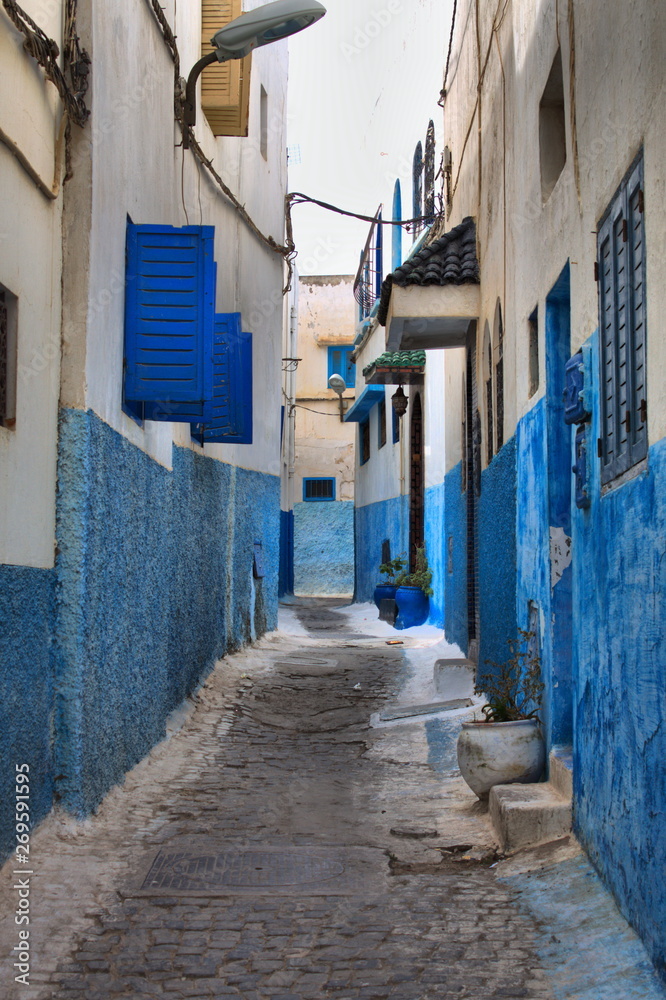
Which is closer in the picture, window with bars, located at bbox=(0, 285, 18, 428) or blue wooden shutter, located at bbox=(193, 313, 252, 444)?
window with bars, located at bbox=(0, 285, 18, 428)

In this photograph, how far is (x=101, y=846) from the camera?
17.3ft

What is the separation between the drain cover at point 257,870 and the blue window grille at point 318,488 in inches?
992

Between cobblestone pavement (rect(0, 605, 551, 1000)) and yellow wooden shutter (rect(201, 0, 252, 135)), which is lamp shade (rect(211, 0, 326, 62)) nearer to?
yellow wooden shutter (rect(201, 0, 252, 135))

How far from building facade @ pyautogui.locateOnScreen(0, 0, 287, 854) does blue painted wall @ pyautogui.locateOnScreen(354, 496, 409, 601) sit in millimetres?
8646

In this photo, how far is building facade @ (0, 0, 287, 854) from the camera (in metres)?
4.88

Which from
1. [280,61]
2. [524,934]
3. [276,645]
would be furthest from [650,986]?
[280,61]

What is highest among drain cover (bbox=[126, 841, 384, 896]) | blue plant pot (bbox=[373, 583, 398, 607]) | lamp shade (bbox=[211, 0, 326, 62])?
lamp shade (bbox=[211, 0, 326, 62])

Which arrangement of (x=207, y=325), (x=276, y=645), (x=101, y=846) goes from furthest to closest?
(x=276, y=645) < (x=207, y=325) < (x=101, y=846)

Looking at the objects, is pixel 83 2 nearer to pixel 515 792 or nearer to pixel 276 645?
pixel 515 792

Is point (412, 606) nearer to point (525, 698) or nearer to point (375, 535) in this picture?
point (375, 535)

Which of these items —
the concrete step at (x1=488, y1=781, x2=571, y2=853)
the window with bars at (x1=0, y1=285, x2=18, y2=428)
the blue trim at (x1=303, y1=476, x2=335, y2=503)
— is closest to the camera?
the window with bars at (x1=0, y1=285, x2=18, y2=428)

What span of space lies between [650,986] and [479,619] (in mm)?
6655

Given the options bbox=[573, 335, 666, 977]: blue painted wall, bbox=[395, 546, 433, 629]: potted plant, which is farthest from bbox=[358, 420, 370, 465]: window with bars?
bbox=[573, 335, 666, 977]: blue painted wall

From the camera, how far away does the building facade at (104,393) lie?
4.88 metres
